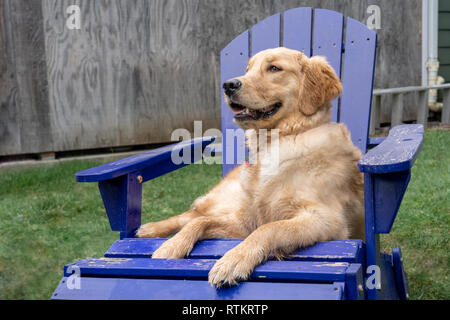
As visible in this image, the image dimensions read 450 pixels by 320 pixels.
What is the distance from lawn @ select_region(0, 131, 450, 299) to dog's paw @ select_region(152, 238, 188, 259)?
1.04 m

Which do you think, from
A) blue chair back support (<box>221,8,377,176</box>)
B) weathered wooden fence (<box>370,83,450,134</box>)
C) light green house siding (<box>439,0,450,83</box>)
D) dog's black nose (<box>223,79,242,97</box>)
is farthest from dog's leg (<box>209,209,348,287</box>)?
light green house siding (<box>439,0,450,83</box>)

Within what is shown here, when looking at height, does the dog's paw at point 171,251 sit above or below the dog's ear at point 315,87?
below

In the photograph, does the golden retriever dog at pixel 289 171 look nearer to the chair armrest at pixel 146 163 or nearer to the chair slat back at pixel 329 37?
the chair armrest at pixel 146 163

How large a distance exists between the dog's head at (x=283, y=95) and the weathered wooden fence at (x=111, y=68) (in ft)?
10.4

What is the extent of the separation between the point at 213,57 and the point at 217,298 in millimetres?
4228

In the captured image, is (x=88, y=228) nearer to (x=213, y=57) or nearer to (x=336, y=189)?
(x=336, y=189)

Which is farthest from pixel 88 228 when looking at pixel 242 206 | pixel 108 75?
pixel 108 75

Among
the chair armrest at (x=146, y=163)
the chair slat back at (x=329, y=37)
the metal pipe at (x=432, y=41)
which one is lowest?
the chair armrest at (x=146, y=163)

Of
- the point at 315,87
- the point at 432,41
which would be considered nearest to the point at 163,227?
the point at 315,87

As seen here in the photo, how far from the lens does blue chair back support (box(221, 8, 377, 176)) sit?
2.76 m

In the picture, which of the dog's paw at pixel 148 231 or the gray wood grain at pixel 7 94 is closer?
the dog's paw at pixel 148 231

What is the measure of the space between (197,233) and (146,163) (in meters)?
0.45

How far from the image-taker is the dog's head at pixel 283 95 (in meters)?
2.25

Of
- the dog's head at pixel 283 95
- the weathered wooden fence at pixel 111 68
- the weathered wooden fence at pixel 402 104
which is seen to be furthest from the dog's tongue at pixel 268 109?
the weathered wooden fence at pixel 402 104
